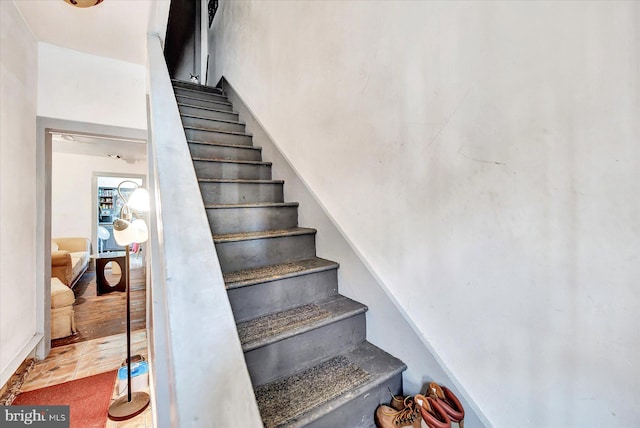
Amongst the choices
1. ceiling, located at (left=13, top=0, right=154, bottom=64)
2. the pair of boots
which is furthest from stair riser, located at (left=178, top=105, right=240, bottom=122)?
the pair of boots

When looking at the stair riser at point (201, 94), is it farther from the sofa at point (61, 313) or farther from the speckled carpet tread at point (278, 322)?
the speckled carpet tread at point (278, 322)

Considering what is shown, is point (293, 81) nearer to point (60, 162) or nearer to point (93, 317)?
point (93, 317)

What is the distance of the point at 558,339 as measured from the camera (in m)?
0.77

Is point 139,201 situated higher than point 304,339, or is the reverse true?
point 139,201

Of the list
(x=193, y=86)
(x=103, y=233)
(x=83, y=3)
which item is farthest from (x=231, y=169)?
(x=103, y=233)

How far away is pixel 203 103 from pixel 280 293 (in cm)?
241

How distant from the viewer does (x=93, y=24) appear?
6.76 ft

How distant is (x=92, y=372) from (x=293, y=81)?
277 cm

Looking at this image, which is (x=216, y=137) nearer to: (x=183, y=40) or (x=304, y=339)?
(x=304, y=339)

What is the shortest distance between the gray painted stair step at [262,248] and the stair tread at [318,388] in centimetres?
58

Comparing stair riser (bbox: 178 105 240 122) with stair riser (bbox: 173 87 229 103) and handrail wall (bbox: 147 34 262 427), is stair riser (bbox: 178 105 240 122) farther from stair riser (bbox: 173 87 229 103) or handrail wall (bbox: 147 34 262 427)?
handrail wall (bbox: 147 34 262 427)

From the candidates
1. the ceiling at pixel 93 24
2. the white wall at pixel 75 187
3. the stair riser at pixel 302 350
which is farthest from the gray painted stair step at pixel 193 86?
the white wall at pixel 75 187

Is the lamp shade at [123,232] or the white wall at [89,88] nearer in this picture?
the lamp shade at [123,232]

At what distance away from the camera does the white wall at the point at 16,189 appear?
1.74 m
